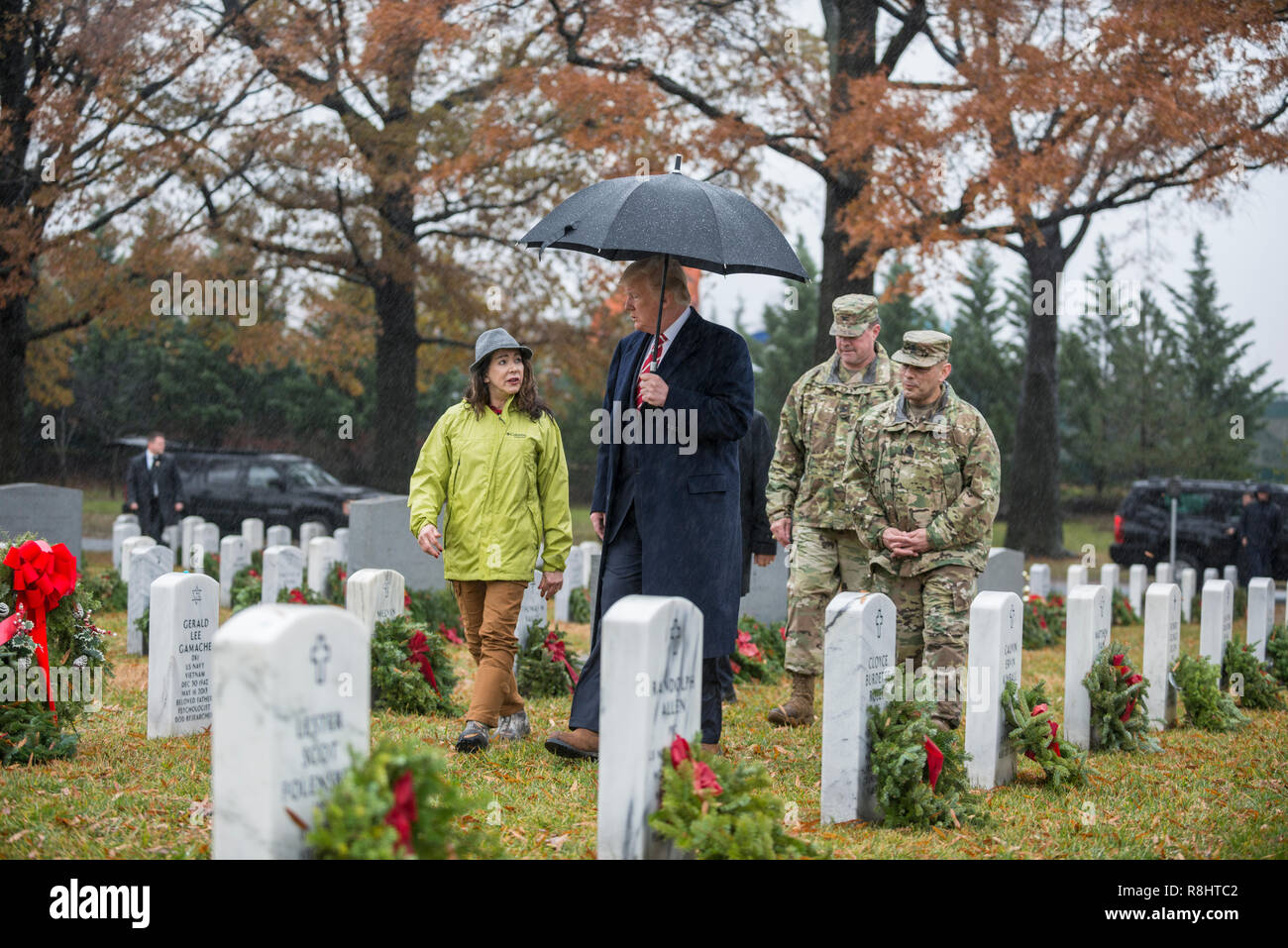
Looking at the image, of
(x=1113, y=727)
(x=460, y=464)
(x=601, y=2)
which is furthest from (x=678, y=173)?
(x=601, y=2)

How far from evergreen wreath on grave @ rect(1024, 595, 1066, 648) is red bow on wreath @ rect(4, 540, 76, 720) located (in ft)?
31.3

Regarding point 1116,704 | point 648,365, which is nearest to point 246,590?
point 648,365

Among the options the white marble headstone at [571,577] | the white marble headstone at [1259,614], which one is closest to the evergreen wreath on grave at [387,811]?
the white marble headstone at [1259,614]

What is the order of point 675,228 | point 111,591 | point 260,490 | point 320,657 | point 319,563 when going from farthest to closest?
point 260,490, point 111,591, point 319,563, point 675,228, point 320,657

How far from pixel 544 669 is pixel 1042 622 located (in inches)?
291

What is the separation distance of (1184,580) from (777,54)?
27.7ft

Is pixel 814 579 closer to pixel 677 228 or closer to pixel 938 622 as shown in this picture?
pixel 938 622

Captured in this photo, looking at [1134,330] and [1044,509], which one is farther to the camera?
[1134,330]

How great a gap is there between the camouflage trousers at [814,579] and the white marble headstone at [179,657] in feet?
9.63

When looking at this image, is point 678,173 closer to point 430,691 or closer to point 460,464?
point 460,464

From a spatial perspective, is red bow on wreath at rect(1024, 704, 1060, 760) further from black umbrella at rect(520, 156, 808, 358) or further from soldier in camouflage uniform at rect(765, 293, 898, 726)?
black umbrella at rect(520, 156, 808, 358)

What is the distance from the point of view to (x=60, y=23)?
58.1 feet

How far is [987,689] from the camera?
212 inches

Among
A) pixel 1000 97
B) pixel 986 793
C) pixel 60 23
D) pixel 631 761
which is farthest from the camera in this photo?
pixel 60 23
